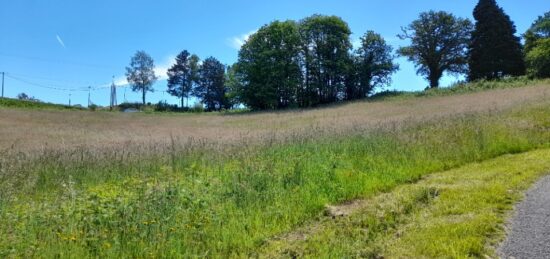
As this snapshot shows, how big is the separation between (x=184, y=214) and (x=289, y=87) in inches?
2152

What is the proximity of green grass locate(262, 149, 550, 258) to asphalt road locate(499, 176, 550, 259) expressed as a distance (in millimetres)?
138

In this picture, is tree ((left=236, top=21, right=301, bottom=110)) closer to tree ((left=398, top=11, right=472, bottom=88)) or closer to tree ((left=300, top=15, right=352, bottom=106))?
tree ((left=300, top=15, right=352, bottom=106))

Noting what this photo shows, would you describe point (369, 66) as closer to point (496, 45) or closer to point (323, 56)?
point (323, 56)

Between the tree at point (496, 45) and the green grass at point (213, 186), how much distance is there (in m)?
44.2

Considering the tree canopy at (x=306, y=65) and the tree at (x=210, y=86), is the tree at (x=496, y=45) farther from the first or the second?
the tree at (x=210, y=86)

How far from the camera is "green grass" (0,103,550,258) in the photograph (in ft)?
15.6

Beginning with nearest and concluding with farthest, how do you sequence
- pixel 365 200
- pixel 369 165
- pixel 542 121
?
pixel 365 200
pixel 369 165
pixel 542 121

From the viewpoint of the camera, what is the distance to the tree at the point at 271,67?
2331 inches

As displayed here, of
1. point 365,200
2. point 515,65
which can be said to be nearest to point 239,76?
point 515,65

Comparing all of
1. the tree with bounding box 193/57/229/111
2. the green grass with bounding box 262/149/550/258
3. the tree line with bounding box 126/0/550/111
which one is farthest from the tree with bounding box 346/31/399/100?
the green grass with bounding box 262/149/550/258

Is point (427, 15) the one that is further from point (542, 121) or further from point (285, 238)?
point (285, 238)

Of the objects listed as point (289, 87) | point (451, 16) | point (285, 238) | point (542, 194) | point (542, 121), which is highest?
point (451, 16)

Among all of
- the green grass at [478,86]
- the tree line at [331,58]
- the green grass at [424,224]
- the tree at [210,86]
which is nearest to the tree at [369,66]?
the tree line at [331,58]

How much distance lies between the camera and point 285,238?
17.0 ft
